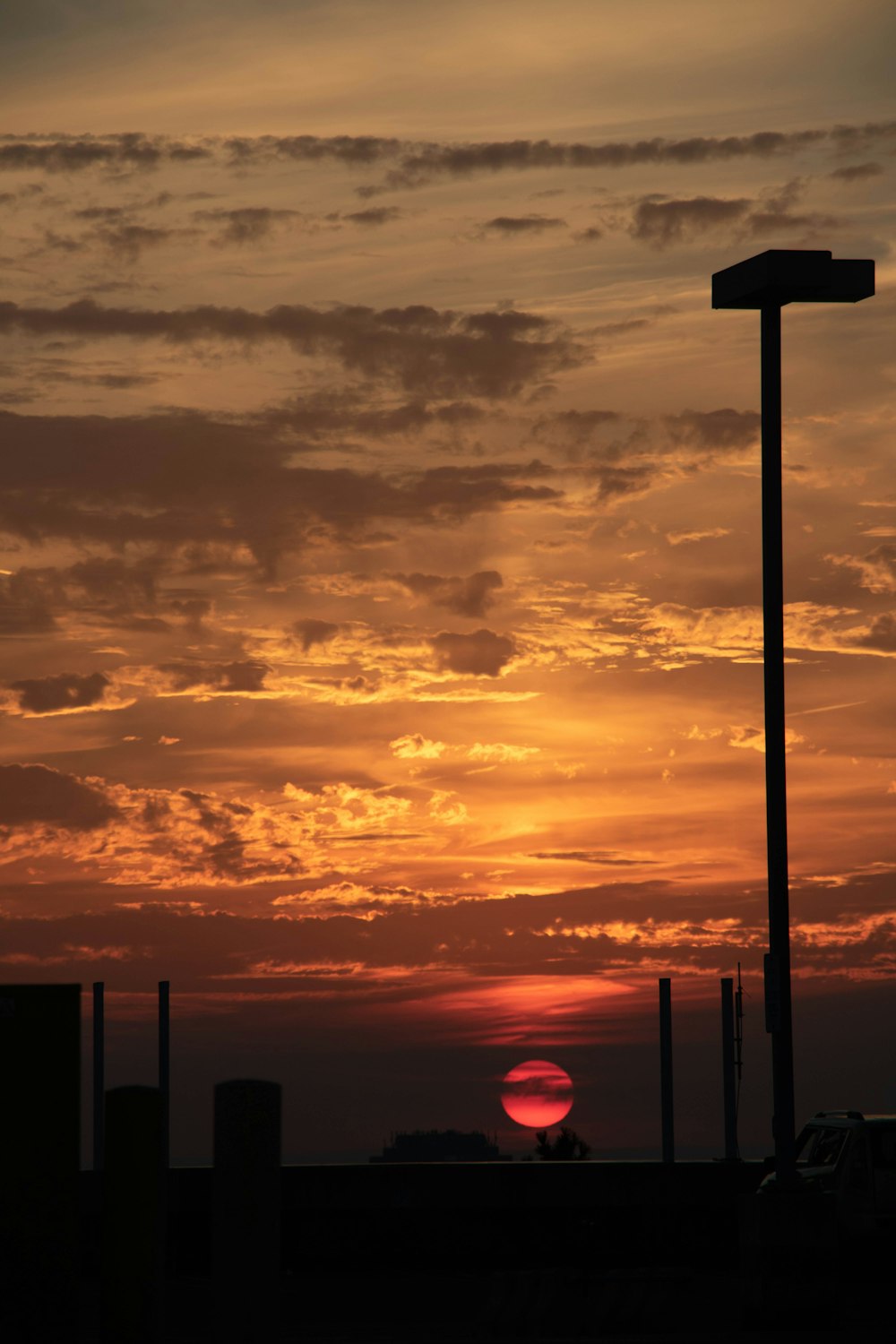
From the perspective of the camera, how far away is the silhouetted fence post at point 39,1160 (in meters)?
12.3

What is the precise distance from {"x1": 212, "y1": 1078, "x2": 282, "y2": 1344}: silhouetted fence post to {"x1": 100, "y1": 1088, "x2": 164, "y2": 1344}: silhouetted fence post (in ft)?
3.68

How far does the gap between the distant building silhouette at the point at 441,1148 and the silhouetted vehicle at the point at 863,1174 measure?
30.2m

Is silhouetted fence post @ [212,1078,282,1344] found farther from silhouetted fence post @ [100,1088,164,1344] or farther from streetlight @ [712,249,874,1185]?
streetlight @ [712,249,874,1185]

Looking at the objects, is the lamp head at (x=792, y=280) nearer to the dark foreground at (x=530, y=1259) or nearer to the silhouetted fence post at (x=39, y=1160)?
the dark foreground at (x=530, y=1259)

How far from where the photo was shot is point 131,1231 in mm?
13023

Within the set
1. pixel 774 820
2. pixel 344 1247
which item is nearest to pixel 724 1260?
pixel 344 1247

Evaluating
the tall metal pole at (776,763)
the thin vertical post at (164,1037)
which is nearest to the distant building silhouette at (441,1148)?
the thin vertical post at (164,1037)

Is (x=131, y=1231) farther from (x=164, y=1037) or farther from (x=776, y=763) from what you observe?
(x=164, y=1037)

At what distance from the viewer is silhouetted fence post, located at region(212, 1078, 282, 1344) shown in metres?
12.0

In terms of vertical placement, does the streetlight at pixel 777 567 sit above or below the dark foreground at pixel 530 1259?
above

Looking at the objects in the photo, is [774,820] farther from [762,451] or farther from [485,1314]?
[485,1314]

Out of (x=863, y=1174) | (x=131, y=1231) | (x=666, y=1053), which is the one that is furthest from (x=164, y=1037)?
(x=131, y=1231)

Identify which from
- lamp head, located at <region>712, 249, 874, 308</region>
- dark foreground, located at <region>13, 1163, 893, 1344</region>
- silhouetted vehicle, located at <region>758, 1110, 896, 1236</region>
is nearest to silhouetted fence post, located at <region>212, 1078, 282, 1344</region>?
dark foreground, located at <region>13, 1163, 893, 1344</region>

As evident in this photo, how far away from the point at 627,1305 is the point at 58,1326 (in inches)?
276
